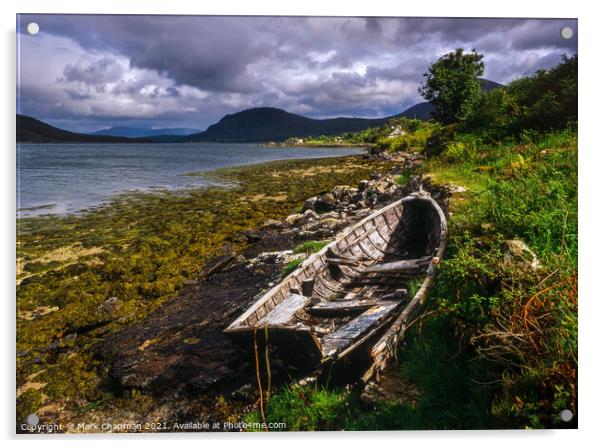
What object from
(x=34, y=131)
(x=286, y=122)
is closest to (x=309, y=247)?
(x=286, y=122)

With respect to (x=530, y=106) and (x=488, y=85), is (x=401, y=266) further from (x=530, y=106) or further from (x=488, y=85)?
(x=530, y=106)

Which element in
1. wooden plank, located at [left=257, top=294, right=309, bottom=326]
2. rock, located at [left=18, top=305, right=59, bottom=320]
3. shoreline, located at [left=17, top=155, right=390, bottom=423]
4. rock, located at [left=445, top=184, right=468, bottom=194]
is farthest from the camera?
rock, located at [left=445, top=184, right=468, bottom=194]

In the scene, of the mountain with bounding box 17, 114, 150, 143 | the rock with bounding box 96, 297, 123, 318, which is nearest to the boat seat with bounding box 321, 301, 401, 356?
the rock with bounding box 96, 297, 123, 318

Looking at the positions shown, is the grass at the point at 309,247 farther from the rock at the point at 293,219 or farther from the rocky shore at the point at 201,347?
the rock at the point at 293,219

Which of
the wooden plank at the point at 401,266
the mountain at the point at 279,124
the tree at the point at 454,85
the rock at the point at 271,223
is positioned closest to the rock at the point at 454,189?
the tree at the point at 454,85

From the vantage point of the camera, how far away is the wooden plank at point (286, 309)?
4.41 m

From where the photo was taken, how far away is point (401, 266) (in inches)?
245

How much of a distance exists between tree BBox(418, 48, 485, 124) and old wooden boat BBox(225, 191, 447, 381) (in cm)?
187

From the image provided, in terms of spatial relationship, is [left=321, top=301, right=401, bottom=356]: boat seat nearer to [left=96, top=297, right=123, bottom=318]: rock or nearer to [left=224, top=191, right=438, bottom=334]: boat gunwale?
[left=224, top=191, right=438, bottom=334]: boat gunwale

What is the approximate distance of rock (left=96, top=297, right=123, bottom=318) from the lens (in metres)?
6.19
